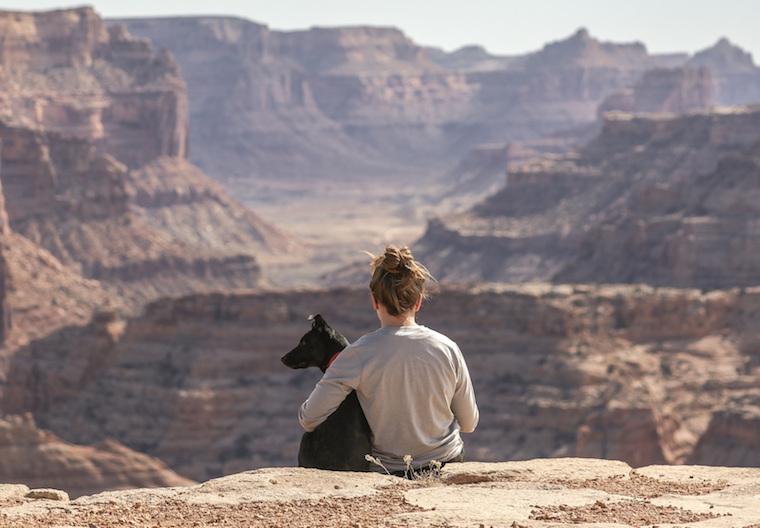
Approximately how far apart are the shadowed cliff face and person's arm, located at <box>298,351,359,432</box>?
41.1 m

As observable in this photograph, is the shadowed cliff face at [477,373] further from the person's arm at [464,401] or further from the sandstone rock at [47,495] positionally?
the sandstone rock at [47,495]

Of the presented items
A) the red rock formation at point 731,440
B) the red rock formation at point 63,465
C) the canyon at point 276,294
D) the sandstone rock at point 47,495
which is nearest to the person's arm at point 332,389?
the sandstone rock at point 47,495

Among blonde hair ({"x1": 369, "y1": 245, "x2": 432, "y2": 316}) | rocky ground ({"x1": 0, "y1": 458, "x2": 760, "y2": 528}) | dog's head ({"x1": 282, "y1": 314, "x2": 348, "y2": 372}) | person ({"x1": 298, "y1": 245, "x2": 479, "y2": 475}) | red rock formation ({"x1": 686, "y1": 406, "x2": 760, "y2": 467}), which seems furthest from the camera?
red rock formation ({"x1": 686, "y1": 406, "x2": 760, "y2": 467})

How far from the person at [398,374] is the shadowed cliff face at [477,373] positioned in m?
40.5

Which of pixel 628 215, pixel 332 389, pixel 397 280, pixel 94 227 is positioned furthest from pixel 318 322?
pixel 94 227

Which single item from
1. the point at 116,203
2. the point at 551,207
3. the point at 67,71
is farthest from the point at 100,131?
the point at 551,207

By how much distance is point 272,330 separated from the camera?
219 ft

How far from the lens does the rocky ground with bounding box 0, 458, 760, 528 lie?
12.4 m

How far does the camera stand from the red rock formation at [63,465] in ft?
161

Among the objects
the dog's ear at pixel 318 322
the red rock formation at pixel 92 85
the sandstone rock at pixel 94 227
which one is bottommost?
the sandstone rock at pixel 94 227

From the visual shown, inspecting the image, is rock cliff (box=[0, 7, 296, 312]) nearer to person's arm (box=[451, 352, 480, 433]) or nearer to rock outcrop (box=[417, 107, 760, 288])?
rock outcrop (box=[417, 107, 760, 288])

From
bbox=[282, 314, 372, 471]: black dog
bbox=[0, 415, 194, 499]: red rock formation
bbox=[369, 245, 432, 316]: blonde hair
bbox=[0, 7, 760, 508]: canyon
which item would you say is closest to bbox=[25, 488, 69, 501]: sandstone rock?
bbox=[282, 314, 372, 471]: black dog

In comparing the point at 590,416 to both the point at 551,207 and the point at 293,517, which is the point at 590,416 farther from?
the point at 551,207

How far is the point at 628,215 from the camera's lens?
122 metres
